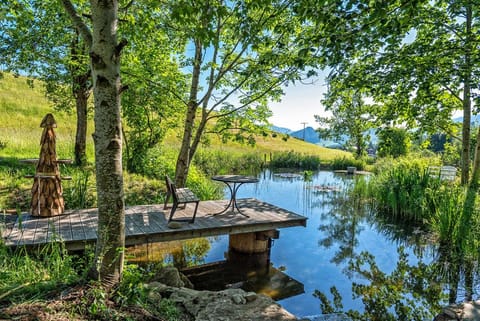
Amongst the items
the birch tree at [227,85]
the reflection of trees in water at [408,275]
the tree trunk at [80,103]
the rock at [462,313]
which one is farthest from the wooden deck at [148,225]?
the tree trunk at [80,103]

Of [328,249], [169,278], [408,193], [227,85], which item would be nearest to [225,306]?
[169,278]

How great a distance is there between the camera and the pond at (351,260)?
445cm

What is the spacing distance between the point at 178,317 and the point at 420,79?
5388 mm

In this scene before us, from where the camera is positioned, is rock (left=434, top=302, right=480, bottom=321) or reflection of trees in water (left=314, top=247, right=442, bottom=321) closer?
rock (left=434, top=302, right=480, bottom=321)

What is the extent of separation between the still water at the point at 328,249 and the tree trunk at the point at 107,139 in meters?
2.84

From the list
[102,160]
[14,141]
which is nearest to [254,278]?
[102,160]

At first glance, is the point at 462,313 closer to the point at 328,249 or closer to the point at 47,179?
the point at 328,249

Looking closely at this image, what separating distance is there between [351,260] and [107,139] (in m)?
5.41

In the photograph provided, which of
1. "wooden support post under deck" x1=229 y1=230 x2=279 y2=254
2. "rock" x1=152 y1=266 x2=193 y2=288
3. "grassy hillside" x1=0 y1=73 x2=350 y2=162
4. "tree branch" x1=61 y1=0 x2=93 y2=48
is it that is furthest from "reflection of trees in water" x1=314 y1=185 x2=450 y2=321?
"grassy hillside" x1=0 y1=73 x2=350 y2=162

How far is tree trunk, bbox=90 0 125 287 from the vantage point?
2240 mm

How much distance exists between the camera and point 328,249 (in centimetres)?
662

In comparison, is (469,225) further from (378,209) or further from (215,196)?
(215,196)

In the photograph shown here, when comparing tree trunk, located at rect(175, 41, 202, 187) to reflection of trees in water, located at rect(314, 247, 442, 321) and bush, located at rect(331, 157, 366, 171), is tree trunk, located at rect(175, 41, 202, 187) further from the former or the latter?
bush, located at rect(331, 157, 366, 171)

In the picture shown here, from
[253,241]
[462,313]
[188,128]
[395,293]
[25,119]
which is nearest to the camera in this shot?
[462,313]
